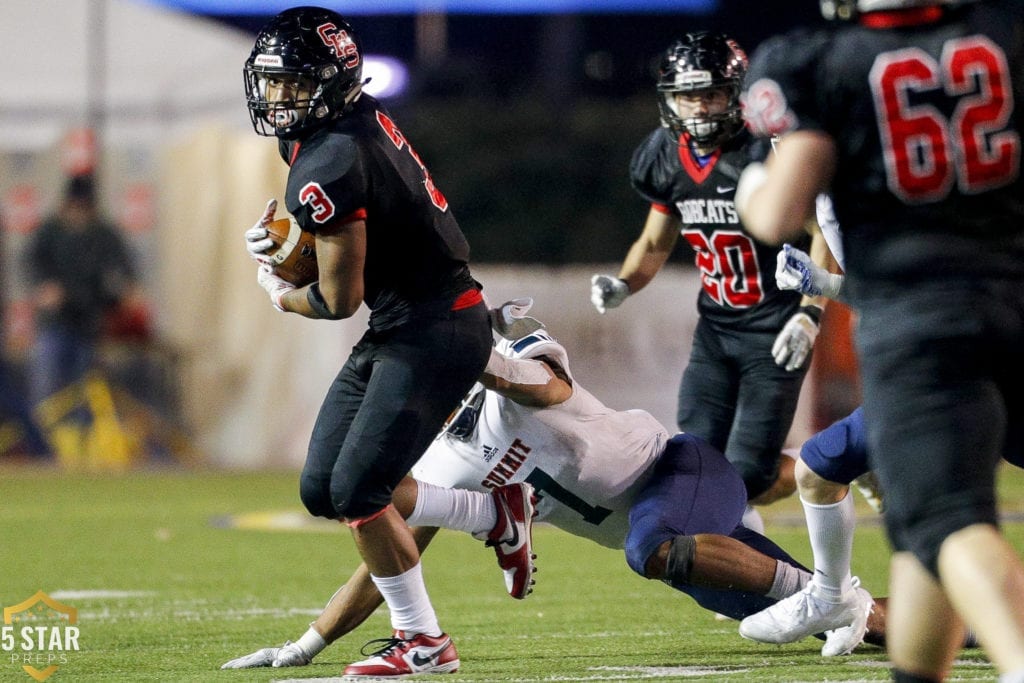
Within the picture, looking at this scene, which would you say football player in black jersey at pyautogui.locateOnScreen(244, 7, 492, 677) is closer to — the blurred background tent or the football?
the football

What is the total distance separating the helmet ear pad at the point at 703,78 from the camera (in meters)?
5.04

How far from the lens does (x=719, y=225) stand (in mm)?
5254

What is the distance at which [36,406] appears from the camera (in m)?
11.7

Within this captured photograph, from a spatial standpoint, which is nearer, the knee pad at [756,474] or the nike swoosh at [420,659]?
the nike swoosh at [420,659]

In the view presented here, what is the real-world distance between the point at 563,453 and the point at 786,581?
0.65 m

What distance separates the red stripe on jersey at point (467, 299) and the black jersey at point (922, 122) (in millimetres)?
1581

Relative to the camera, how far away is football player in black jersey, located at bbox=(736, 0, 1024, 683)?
2510 mm

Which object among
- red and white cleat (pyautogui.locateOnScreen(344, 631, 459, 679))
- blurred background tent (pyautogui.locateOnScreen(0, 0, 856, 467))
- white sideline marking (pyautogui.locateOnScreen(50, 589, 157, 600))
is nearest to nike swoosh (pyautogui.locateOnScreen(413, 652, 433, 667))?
red and white cleat (pyautogui.locateOnScreen(344, 631, 459, 679))

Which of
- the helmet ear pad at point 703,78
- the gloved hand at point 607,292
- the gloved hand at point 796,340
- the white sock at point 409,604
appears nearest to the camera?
the white sock at point 409,604

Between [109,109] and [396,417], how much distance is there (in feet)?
31.0

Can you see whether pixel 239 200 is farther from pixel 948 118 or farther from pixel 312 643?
pixel 948 118

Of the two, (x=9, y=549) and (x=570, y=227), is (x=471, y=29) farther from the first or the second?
(x=9, y=549)

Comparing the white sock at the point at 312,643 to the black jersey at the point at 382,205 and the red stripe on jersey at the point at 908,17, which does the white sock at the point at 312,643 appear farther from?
the red stripe on jersey at the point at 908,17

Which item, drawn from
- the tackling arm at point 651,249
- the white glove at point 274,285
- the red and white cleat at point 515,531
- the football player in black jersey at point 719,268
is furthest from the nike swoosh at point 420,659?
the tackling arm at point 651,249
